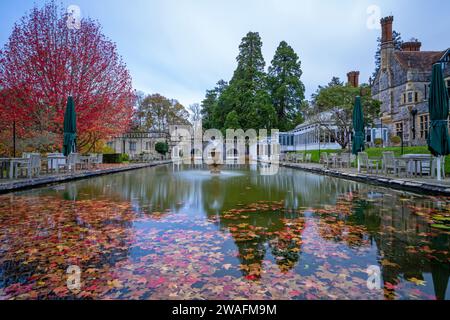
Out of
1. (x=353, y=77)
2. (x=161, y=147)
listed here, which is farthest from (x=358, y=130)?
(x=161, y=147)

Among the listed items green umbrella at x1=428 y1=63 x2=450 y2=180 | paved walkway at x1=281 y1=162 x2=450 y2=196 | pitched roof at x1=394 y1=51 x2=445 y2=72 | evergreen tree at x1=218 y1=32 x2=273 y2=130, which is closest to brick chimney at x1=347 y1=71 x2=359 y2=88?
pitched roof at x1=394 y1=51 x2=445 y2=72

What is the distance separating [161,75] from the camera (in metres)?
35.1

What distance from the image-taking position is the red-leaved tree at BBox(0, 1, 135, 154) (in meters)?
13.8

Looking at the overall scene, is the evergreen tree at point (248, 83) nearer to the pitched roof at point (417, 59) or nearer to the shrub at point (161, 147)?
the shrub at point (161, 147)

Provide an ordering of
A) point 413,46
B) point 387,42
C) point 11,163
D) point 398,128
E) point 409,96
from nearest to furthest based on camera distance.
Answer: point 11,163
point 409,96
point 398,128
point 387,42
point 413,46

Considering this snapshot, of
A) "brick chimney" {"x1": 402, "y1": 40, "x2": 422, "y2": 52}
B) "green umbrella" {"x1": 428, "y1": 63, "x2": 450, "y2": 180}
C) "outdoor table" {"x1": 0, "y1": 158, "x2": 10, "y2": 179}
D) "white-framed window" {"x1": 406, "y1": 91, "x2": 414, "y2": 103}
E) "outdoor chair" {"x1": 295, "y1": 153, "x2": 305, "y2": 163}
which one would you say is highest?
"brick chimney" {"x1": 402, "y1": 40, "x2": 422, "y2": 52}

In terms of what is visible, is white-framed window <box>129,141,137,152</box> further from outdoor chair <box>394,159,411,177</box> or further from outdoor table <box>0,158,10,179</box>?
outdoor chair <box>394,159,411,177</box>

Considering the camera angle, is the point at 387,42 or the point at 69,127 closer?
the point at 69,127

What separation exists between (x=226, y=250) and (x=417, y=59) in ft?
113

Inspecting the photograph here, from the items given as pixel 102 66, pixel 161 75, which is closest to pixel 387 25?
pixel 161 75

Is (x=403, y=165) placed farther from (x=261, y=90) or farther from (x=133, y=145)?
(x=133, y=145)

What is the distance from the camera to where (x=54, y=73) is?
1398 centimetres

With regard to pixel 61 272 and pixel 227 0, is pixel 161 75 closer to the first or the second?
pixel 227 0

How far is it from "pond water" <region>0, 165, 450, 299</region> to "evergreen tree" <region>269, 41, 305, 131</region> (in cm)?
2991
